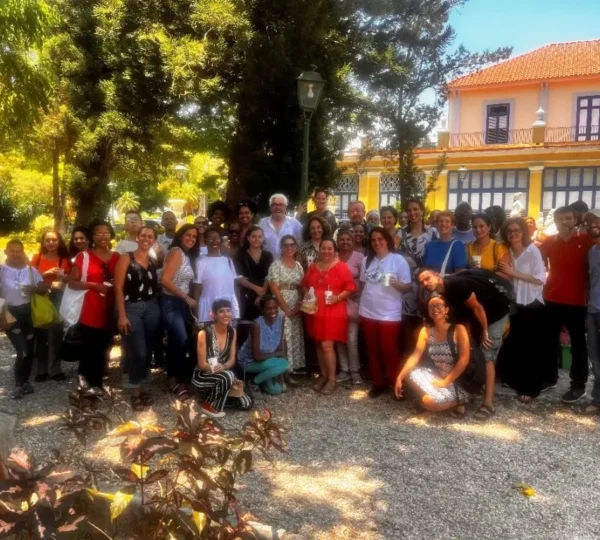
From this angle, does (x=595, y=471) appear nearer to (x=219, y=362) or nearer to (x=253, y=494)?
(x=253, y=494)

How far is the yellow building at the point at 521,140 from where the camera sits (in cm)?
2545

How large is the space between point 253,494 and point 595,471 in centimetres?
246

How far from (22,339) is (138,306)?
50.7 inches

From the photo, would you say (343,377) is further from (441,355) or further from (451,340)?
(451,340)

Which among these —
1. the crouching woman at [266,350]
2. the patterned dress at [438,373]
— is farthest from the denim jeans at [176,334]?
the patterned dress at [438,373]

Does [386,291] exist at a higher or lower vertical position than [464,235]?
lower

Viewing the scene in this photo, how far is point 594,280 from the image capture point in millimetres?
4945

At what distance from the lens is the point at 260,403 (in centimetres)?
543

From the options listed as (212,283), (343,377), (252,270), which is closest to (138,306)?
(212,283)

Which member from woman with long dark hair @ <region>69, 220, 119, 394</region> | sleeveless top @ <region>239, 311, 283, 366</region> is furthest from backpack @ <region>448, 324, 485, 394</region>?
woman with long dark hair @ <region>69, 220, 119, 394</region>

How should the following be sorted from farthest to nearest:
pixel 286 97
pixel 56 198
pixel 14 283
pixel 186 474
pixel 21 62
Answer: pixel 56 198
pixel 21 62
pixel 286 97
pixel 14 283
pixel 186 474

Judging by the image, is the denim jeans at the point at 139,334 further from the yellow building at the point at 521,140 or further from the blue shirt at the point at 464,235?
the yellow building at the point at 521,140

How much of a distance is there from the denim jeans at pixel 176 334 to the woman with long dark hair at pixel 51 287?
1.01 meters

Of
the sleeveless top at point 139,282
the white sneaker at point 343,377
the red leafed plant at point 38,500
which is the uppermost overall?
the sleeveless top at point 139,282
